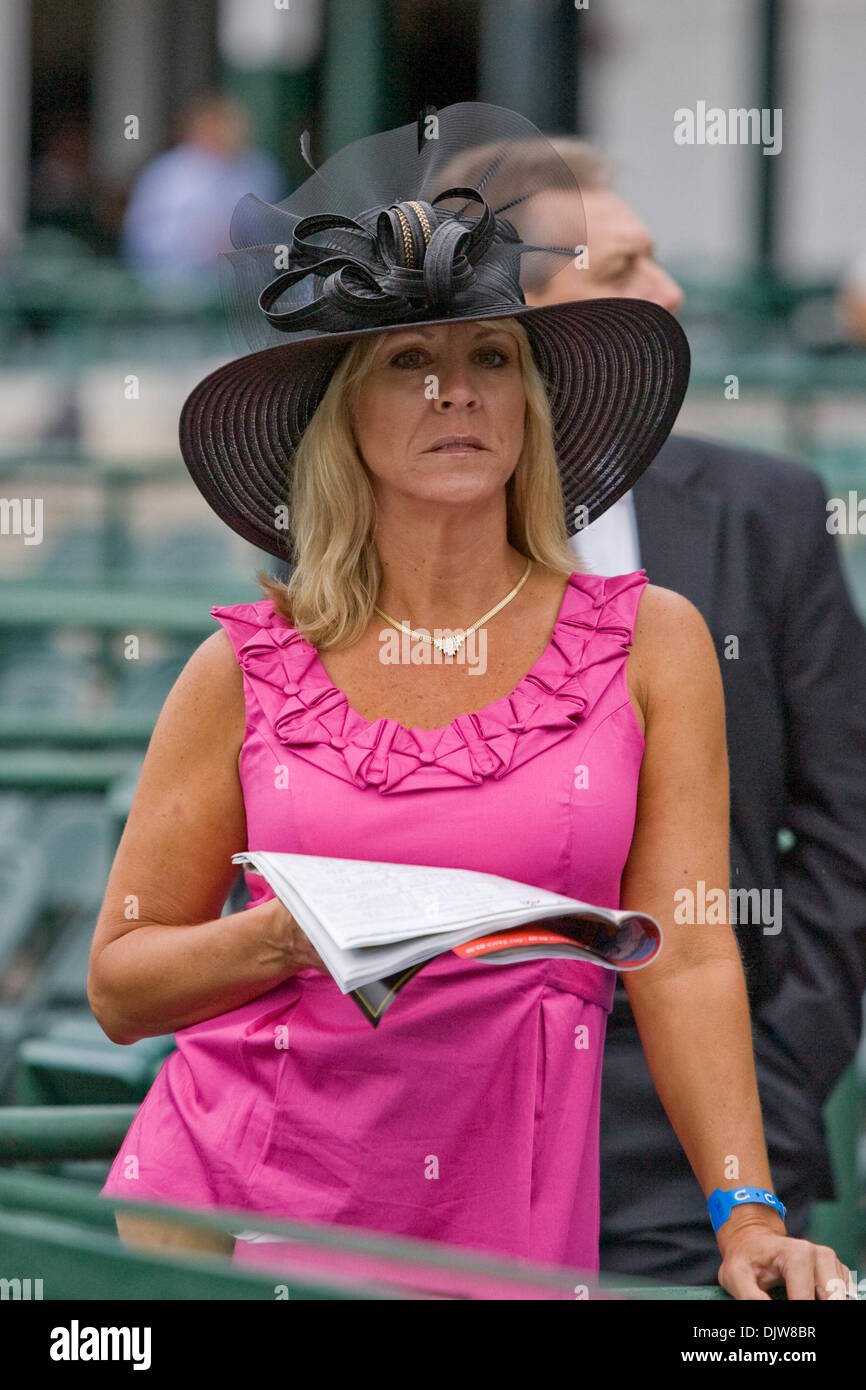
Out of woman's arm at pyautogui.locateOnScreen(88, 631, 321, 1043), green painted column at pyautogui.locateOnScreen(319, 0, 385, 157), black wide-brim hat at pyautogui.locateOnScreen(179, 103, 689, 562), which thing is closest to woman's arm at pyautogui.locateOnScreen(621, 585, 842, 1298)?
black wide-brim hat at pyautogui.locateOnScreen(179, 103, 689, 562)

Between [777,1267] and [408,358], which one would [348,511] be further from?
[777,1267]

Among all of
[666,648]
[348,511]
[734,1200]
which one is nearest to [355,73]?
[348,511]

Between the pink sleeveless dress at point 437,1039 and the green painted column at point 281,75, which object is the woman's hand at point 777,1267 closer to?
the pink sleeveless dress at point 437,1039

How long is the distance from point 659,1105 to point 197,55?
14.7 metres

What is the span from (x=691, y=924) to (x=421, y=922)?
0.39m

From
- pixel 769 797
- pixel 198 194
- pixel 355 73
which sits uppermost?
pixel 355 73

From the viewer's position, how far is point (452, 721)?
1751 millimetres

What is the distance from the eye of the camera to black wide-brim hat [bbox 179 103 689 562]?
177 cm

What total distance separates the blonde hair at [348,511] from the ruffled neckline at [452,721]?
4 centimetres

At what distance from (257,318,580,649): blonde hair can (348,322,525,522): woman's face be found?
0.03 metres

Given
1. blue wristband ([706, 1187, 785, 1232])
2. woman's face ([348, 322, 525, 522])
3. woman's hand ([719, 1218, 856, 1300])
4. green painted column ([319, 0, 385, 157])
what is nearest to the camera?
woman's hand ([719, 1218, 856, 1300])

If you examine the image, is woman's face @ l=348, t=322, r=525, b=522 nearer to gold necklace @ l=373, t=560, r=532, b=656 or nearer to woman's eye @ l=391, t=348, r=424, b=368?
woman's eye @ l=391, t=348, r=424, b=368

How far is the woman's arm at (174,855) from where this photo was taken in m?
1.74
